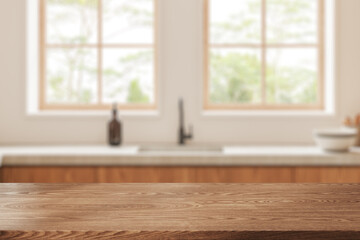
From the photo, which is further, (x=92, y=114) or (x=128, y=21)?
(x=128, y=21)

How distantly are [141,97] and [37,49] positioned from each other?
923mm

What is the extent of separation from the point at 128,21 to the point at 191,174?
1533 mm

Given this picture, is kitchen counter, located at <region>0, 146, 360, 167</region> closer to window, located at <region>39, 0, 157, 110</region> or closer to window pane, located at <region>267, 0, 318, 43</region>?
window, located at <region>39, 0, 157, 110</region>

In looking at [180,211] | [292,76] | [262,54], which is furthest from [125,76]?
[180,211]

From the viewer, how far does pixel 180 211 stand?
110 centimetres

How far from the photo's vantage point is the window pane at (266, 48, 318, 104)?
3451 mm

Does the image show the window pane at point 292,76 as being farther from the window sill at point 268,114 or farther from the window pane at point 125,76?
the window pane at point 125,76

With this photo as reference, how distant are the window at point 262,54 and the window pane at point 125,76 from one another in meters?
0.49

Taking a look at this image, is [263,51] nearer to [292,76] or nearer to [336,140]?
[292,76]

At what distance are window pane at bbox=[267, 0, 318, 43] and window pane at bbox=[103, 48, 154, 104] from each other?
1038 mm

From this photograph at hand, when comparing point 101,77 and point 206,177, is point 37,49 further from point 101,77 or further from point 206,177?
point 206,177

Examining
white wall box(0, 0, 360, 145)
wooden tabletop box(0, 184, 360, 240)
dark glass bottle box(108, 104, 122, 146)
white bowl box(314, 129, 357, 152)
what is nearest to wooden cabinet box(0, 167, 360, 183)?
white bowl box(314, 129, 357, 152)

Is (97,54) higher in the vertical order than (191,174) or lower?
higher

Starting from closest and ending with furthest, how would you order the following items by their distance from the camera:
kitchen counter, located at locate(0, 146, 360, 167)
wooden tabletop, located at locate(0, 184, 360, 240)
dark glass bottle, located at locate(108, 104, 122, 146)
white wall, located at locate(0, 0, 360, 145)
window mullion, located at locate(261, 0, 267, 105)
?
wooden tabletop, located at locate(0, 184, 360, 240) < kitchen counter, located at locate(0, 146, 360, 167) < dark glass bottle, located at locate(108, 104, 122, 146) < white wall, located at locate(0, 0, 360, 145) < window mullion, located at locate(261, 0, 267, 105)
